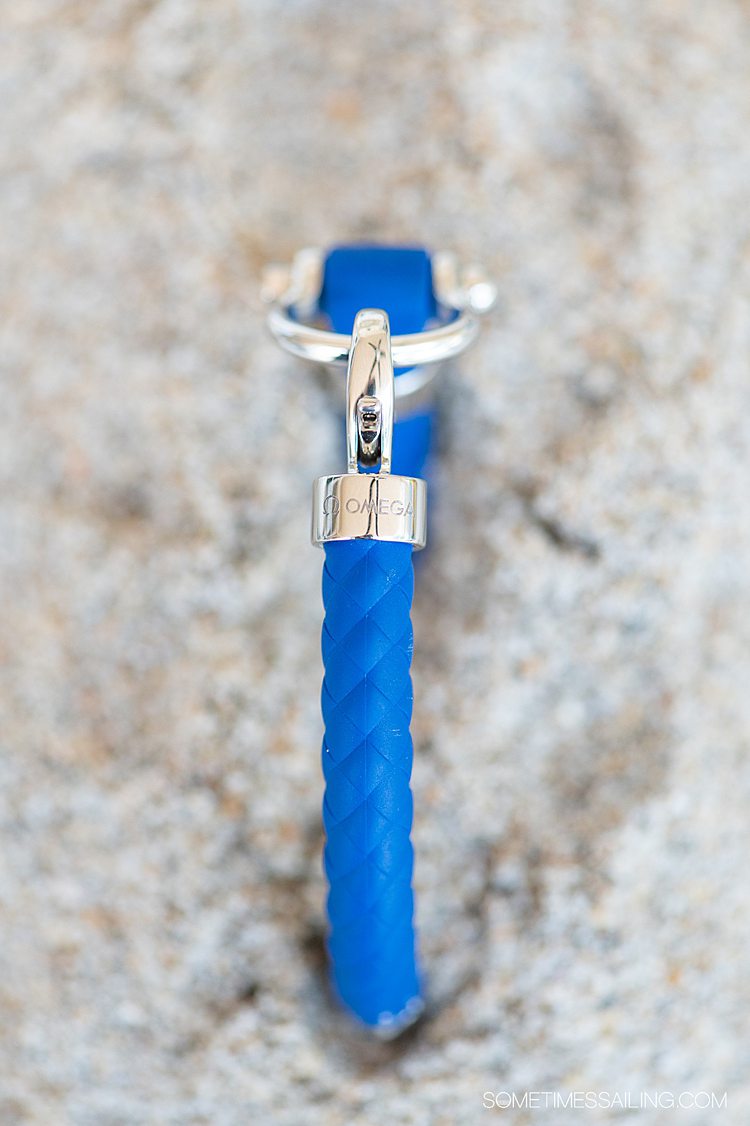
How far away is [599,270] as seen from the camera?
779 millimetres

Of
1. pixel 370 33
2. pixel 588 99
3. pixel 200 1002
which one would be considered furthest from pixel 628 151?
pixel 200 1002

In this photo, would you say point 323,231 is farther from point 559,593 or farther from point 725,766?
point 725,766

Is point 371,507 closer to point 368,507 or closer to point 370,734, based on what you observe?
point 368,507

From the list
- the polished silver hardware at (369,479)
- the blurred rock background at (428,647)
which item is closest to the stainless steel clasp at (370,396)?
the polished silver hardware at (369,479)

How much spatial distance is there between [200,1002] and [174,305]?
1.73ft

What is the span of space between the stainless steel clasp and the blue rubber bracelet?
0.17 ft

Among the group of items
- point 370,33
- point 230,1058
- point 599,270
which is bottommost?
point 230,1058

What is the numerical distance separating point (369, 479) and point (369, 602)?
71mm

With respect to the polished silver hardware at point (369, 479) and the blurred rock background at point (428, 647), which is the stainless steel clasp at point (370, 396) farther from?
the blurred rock background at point (428, 647)

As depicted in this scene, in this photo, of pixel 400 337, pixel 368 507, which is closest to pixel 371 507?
pixel 368 507

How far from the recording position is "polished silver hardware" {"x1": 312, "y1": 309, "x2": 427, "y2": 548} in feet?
1.81

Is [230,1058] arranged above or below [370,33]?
below

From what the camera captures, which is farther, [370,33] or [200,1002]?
[370,33]

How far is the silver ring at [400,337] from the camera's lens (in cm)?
61
